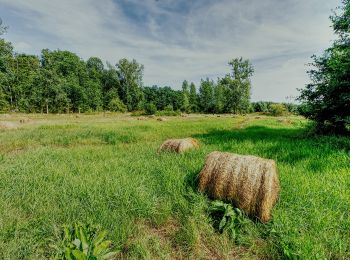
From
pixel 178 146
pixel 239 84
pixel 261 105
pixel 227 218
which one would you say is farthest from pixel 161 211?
pixel 261 105

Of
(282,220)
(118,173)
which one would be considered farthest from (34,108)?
(282,220)

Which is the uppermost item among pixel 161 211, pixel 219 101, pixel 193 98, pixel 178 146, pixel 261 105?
pixel 193 98

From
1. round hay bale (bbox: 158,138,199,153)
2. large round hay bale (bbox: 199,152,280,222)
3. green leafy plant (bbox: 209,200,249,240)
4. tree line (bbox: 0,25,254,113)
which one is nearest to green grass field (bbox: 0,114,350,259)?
green leafy plant (bbox: 209,200,249,240)

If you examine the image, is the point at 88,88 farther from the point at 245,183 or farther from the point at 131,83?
the point at 245,183

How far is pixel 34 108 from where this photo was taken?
54750 millimetres

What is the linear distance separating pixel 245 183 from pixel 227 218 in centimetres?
71

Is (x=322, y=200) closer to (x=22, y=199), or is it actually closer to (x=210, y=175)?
(x=210, y=175)

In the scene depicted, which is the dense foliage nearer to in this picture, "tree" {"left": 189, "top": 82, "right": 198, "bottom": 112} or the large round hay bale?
"tree" {"left": 189, "top": 82, "right": 198, "bottom": 112}

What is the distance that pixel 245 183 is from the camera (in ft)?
13.1

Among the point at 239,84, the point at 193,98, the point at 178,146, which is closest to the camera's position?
the point at 178,146

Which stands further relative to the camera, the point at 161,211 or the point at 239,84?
the point at 239,84

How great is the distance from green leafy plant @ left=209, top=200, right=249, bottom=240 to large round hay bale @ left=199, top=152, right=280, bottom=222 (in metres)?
0.21

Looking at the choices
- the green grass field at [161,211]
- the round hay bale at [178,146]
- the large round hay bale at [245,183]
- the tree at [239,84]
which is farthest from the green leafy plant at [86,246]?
the tree at [239,84]

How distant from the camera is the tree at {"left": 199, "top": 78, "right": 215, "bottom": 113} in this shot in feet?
285
